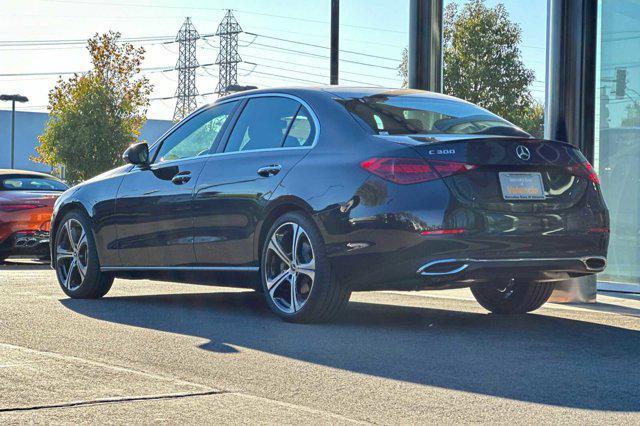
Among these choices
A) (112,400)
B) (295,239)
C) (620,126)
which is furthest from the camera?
(620,126)

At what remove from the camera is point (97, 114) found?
54.3 meters

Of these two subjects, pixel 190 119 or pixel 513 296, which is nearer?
pixel 513 296

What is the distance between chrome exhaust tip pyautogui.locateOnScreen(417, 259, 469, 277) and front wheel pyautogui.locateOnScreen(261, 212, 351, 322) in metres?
0.69

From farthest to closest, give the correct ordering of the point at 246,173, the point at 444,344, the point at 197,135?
1. the point at 197,135
2. the point at 246,173
3. the point at 444,344

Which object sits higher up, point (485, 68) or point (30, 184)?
point (485, 68)

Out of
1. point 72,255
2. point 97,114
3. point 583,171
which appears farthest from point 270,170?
point 97,114

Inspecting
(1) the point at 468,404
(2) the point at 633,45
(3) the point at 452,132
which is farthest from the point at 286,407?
(2) the point at 633,45

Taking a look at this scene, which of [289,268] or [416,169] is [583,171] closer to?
[416,169]

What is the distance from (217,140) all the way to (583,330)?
2.97 m

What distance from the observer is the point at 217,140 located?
8.48 metres

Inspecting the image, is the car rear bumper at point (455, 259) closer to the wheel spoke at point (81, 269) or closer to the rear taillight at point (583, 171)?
the rear taillight at point (583, 171)

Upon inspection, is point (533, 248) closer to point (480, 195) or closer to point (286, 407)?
point (480, 195)

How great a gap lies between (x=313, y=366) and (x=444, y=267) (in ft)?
4.22

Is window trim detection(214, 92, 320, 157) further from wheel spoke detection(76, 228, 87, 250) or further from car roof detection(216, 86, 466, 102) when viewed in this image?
wheel spoke detection(76, 228, 87, 250)
